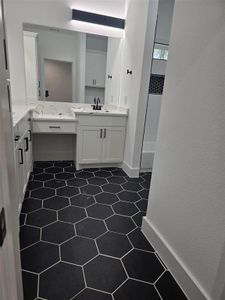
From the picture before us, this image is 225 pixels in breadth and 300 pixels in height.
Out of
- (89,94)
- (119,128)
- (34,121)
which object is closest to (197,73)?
(119,128)

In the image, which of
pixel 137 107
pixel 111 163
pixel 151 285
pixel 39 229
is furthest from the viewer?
pixel 111 163

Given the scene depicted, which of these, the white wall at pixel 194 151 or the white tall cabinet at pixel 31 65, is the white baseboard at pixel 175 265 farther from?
the white tall cabinet at pixel 31 65

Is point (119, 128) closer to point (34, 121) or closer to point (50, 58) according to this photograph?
point (34, 121)

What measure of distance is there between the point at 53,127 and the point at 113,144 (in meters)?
0.92

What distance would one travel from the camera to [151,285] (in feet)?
4.26

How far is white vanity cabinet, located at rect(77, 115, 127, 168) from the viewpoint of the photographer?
9.45ft

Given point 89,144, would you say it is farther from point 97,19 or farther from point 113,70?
point 97,19

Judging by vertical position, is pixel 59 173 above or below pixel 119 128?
below

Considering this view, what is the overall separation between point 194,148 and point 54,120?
2076mm

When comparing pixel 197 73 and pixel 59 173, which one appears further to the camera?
pixel 59 173

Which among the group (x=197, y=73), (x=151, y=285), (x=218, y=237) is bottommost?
(x=151, y=285)

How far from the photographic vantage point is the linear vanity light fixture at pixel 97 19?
2.90 m

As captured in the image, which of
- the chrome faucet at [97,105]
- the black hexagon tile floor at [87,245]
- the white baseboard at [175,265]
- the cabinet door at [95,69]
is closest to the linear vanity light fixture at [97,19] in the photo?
the cabinet door at [95,69]

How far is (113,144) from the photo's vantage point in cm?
308
